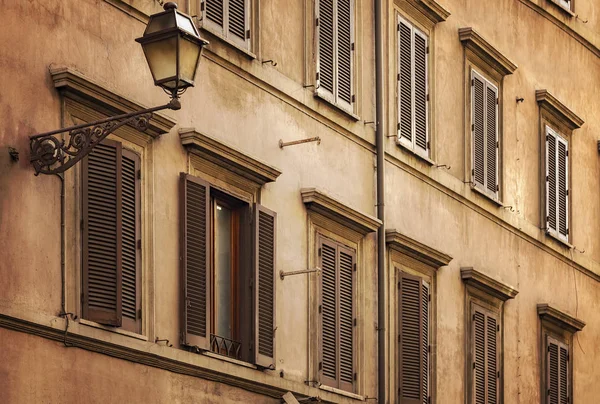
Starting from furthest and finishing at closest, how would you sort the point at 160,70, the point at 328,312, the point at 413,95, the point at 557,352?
1. the point at 557,352
2. the point at 413,95
3. the point at 328,312
4. the point at 160,70

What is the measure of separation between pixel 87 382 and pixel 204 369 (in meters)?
2.07

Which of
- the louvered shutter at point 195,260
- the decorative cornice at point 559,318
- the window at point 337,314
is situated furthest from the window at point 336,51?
the decorative cornice at point 559,318

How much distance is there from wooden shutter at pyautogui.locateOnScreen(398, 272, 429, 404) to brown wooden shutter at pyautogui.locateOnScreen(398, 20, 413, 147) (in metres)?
1.91

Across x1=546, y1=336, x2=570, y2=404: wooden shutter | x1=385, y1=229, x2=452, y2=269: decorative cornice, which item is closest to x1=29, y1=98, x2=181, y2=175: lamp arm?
x1=385, y1=229, x2=452, y2=269: decorative cornice

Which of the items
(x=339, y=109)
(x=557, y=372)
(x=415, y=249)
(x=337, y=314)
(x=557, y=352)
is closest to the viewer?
→ (x=337, y=314)

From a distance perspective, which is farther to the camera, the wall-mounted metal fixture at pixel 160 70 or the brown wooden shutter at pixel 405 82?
the brown wooden shutter at pixel 405 82

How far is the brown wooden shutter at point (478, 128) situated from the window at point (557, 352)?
8.96ft

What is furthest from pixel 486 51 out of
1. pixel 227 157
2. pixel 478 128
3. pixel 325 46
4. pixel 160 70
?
pixel 160 70

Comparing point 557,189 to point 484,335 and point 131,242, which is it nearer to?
point 484,335

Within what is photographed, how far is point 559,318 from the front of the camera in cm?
2816

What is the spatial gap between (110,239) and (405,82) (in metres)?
7.93

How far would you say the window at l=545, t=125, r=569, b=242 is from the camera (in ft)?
93.7

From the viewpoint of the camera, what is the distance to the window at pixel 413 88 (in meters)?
23.9

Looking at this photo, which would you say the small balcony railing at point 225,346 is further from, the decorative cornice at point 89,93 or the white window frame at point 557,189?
the white window frame at point 557,189
